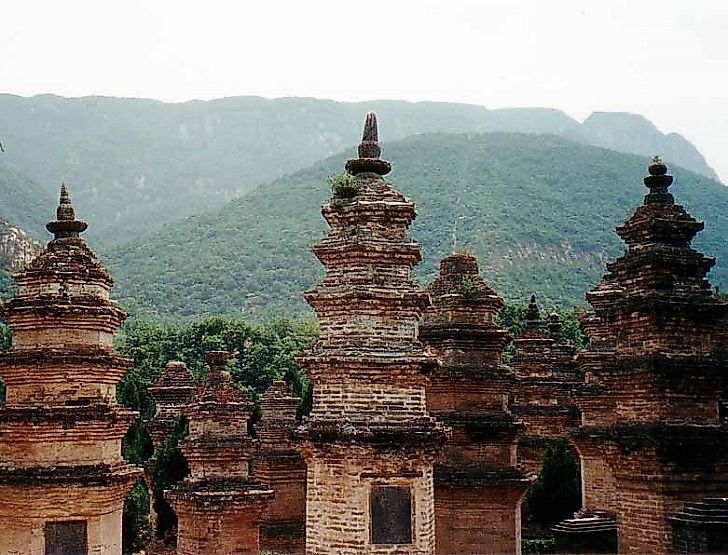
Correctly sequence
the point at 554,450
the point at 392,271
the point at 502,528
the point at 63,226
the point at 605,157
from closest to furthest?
the point at 392,271
the point at 63,226
the point at 502,528
the point at 554,450
the point at 605,157

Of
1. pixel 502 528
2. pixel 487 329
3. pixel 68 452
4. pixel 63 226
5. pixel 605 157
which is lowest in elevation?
pixel 502 528

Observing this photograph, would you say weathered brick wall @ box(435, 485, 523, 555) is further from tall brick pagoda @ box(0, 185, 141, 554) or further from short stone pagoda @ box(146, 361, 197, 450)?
short stone pagoda @ box(146, 361, 197, 450)

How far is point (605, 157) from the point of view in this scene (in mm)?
132625

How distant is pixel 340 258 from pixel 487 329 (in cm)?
692

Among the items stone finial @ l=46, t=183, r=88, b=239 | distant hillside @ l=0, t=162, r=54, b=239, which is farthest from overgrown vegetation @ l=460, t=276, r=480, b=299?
distant hillside @ l=0, t=162, r=54, b=239

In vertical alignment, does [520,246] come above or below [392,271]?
above

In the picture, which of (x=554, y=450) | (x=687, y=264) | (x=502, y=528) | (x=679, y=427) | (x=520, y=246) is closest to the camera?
(x=679, y=427)

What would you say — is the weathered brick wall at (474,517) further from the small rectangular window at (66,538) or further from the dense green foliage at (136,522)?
the dense green foliage at (136,522)

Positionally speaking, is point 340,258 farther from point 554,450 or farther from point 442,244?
point 442,244

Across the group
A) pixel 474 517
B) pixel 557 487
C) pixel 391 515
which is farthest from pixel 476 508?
pixel 557 487

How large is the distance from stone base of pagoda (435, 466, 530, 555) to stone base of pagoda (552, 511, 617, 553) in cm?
107

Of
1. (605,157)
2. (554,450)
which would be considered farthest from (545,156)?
(554,450)

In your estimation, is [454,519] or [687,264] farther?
[454,519]

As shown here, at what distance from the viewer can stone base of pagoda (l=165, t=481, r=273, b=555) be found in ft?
71.9
